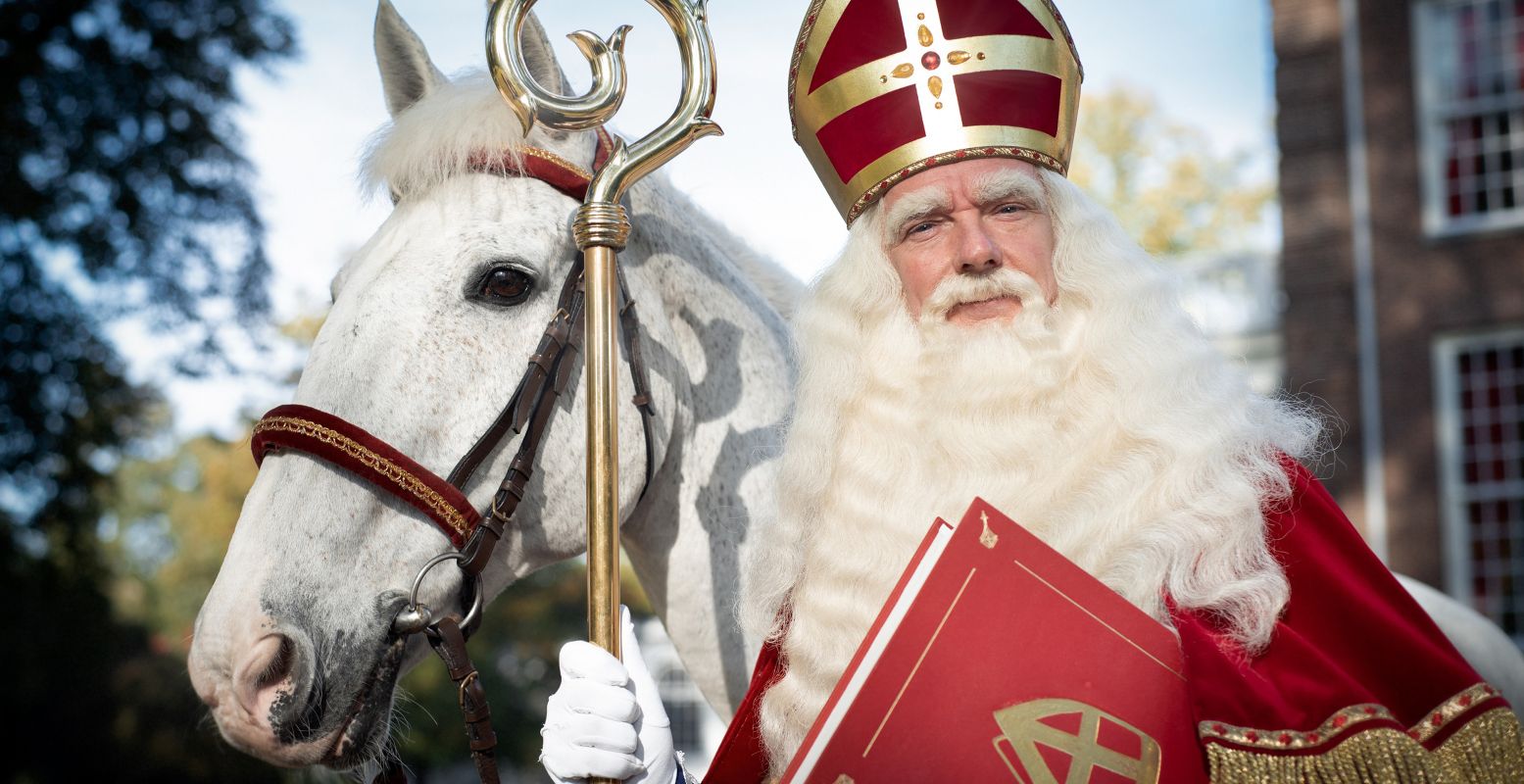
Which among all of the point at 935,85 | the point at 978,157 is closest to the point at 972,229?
the point at 978,157

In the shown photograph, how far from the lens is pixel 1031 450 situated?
221 centimetres

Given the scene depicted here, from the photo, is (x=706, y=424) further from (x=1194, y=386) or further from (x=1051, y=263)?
(x=1194, y=386)

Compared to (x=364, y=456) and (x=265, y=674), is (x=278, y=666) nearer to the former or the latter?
(x=265, y=674)

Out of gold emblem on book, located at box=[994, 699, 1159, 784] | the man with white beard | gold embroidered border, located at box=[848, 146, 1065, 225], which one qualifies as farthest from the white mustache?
gold emblem on book, located at box=[994, 699, 1159, 784]

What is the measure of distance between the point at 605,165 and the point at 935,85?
2.28 ft

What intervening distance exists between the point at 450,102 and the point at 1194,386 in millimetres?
1691

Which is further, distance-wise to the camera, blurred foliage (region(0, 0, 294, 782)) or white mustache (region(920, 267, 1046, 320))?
blurred foliage (region(0, 0, 294, 782))

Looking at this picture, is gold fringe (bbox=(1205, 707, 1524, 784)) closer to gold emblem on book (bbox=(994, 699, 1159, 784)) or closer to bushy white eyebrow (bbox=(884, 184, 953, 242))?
gold emblem on book (bbox=(994, 699, 1159, 784))

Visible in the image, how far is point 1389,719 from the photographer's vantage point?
170 cm

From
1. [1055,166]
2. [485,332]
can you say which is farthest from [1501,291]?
[485,332]

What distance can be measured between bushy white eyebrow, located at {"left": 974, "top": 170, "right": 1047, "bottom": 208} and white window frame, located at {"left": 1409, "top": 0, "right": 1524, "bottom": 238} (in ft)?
41.1

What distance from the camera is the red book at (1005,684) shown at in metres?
1.69

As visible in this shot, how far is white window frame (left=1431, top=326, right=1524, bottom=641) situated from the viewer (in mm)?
12094

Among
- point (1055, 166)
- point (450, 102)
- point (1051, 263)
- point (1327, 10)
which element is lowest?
point (450, 102)
